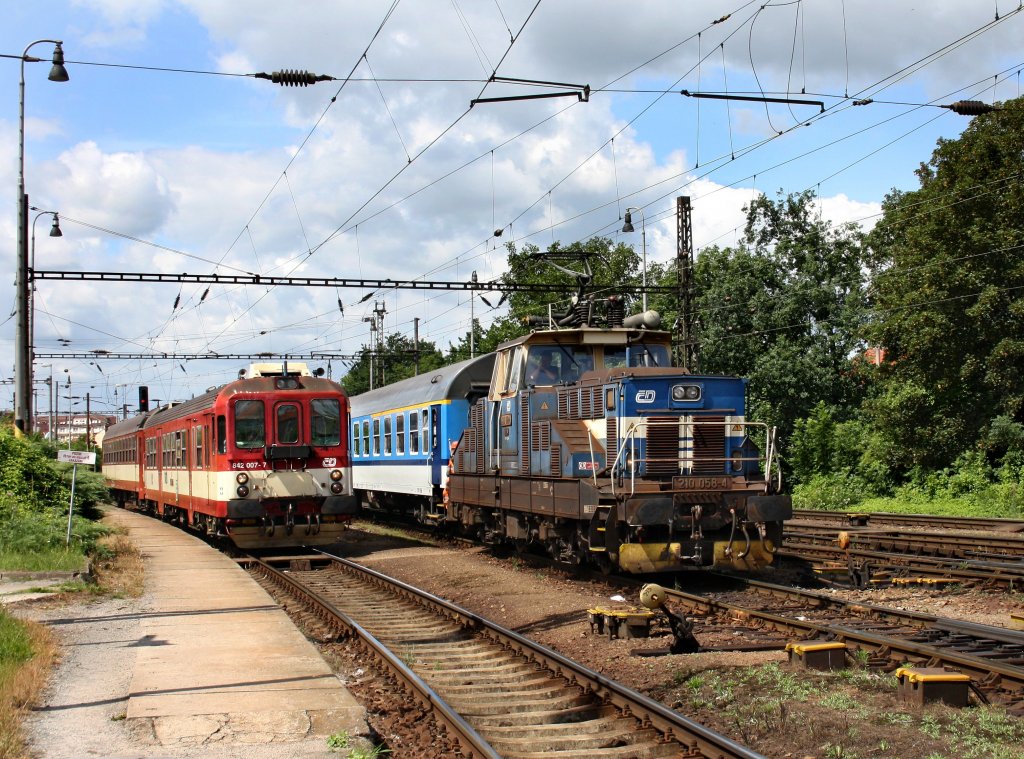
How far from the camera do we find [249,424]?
18312mm

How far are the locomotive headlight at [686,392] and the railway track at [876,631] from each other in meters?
2.49

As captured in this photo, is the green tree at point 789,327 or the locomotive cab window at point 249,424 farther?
the green tree at point 789,327

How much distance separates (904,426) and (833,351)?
8.34 metres

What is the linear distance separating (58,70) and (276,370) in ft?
22.6

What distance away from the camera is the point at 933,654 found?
27.0 feet

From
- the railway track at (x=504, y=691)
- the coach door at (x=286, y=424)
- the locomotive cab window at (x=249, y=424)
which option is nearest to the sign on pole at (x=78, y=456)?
the locomotive cab window at (x=249, y=424)

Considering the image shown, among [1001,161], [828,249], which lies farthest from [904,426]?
[828,249]

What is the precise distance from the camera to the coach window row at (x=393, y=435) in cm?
2256

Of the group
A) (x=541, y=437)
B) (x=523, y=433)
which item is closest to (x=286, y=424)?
(x=523, y=433)

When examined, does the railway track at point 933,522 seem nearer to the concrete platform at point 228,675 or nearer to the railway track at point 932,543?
the railway track at point 932,543

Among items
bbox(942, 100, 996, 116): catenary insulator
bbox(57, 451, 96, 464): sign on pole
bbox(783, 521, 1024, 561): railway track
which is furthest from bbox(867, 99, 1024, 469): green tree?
bbox(57, 451, 96, 464): sign on pole

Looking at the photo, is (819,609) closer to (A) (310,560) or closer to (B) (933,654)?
(B) (933,654)

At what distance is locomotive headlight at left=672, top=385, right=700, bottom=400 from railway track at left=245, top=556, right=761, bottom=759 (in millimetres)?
3998

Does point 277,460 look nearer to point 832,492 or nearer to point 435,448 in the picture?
point 435,448
